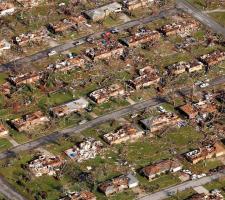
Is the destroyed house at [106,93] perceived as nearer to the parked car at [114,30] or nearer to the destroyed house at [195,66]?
the destroyed house at [195,66]

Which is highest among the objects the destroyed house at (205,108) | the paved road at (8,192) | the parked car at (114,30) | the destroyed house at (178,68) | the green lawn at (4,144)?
the parked car at (114,30)

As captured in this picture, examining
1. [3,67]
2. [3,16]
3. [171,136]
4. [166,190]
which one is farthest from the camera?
[3,16]

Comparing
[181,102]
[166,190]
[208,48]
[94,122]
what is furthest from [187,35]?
[166,190]

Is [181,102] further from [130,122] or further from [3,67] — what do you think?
[3,67]

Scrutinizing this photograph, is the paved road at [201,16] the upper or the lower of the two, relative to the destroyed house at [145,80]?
lower

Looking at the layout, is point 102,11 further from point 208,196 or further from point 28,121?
point 208,196

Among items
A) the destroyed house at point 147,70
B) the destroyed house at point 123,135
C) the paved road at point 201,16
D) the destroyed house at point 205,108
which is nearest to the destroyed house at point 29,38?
the destroyed house at point 147,70
